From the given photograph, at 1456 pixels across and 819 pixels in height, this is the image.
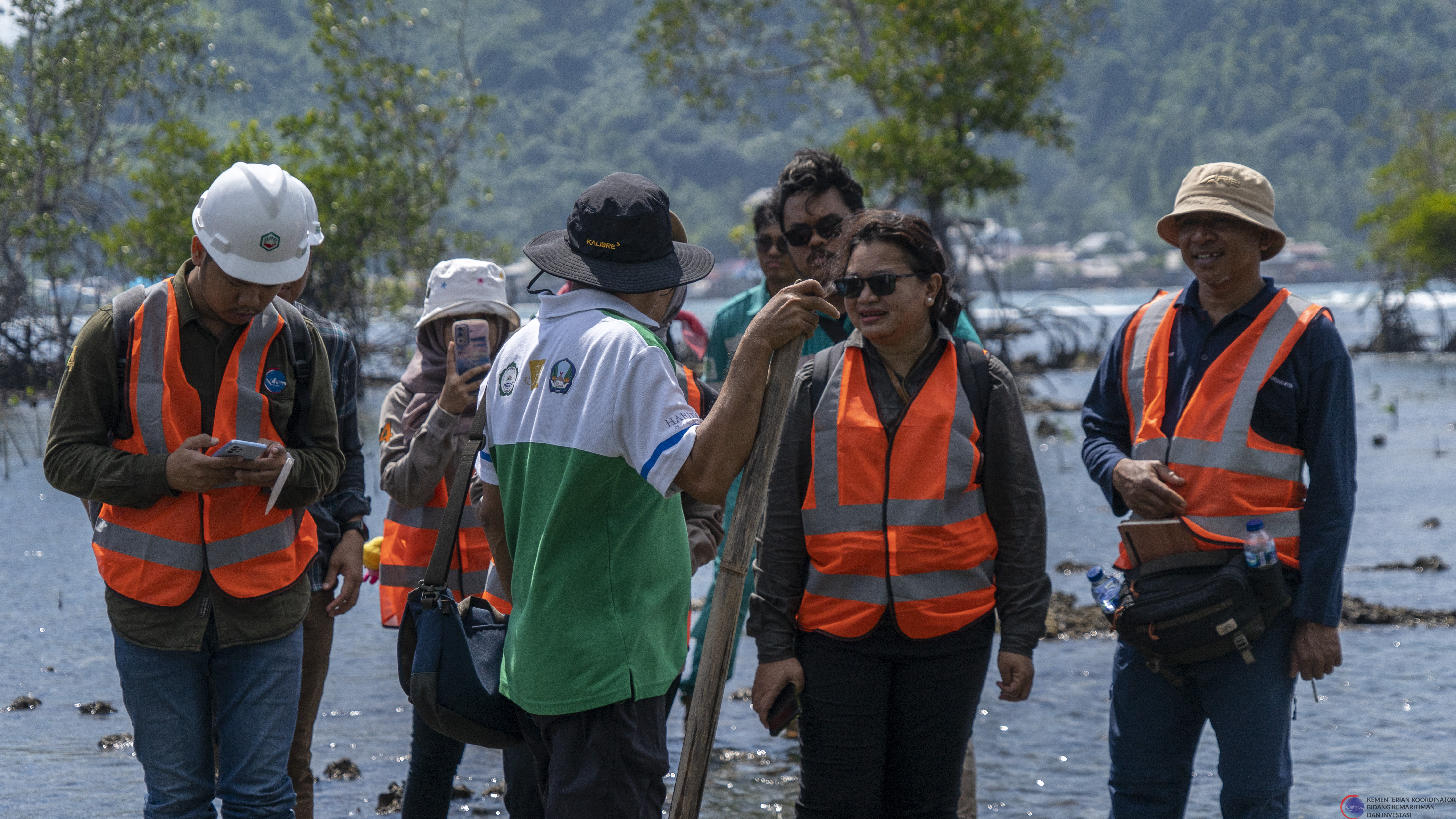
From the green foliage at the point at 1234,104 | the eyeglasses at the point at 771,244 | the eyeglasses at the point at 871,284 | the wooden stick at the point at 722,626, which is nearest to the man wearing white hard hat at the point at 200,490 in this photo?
the wooden stick at the point at 722,626

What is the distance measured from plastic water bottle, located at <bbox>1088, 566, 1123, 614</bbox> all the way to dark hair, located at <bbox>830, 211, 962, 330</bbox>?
→ 2.39ft

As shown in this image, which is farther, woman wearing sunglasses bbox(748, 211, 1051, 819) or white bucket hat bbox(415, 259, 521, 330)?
white bucket hat bbox(415, 259, 521, 330)

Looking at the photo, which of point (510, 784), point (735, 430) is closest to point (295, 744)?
point (510, 784)

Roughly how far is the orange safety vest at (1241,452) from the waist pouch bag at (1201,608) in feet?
0.20

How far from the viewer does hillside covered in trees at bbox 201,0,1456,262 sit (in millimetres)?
106562

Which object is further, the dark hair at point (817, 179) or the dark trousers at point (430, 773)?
the dark hair at point (817, 179)

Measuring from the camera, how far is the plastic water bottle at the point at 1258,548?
313 cm

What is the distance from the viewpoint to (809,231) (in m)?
4.38

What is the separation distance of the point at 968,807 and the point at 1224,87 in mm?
144127

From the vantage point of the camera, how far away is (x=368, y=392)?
76.5 ft

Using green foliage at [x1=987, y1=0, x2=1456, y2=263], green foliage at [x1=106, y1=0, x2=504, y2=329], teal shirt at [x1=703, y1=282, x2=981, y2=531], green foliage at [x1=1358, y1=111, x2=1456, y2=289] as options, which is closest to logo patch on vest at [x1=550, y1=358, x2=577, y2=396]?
teal shirt at [x1=703, y1=282, x2=981, y2=531]

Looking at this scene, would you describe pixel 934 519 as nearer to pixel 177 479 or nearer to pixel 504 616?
pixel 504 616

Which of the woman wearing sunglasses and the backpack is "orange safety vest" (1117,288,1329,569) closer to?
the woman wearing sunglasses

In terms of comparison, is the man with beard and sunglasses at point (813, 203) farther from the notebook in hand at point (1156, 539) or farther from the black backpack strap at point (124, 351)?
the black backpack strap at point (124, 351)
